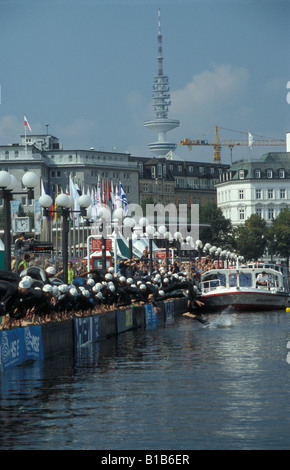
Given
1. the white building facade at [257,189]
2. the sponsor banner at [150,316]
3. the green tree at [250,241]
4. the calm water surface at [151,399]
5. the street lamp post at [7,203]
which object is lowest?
the calm water surface at [151,399]

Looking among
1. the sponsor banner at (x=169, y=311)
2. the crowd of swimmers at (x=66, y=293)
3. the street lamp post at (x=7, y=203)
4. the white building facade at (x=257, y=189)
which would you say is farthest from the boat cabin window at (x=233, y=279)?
the white building facade at (x=257, y=189)

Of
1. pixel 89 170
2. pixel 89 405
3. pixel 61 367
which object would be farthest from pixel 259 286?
pixel 89 170

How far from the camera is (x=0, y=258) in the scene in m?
31.5

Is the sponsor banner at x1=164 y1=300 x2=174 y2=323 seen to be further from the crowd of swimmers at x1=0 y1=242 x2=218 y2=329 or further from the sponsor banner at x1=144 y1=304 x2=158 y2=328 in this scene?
the sponsor banner at x1=144 y1=304 x2=158 y2=328

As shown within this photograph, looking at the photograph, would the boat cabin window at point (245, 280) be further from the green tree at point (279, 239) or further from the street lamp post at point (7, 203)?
the green tree at point (279, 239)

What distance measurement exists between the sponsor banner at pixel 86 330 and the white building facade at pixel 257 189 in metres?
160

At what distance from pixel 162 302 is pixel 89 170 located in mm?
131718

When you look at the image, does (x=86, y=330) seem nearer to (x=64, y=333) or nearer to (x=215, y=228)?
(x=64, y=333)

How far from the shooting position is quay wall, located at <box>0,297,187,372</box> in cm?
2386

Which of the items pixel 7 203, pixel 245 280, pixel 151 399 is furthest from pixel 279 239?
pixel 151 399

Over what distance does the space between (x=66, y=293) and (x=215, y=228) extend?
5083 inches

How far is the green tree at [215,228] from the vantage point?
152375mm
